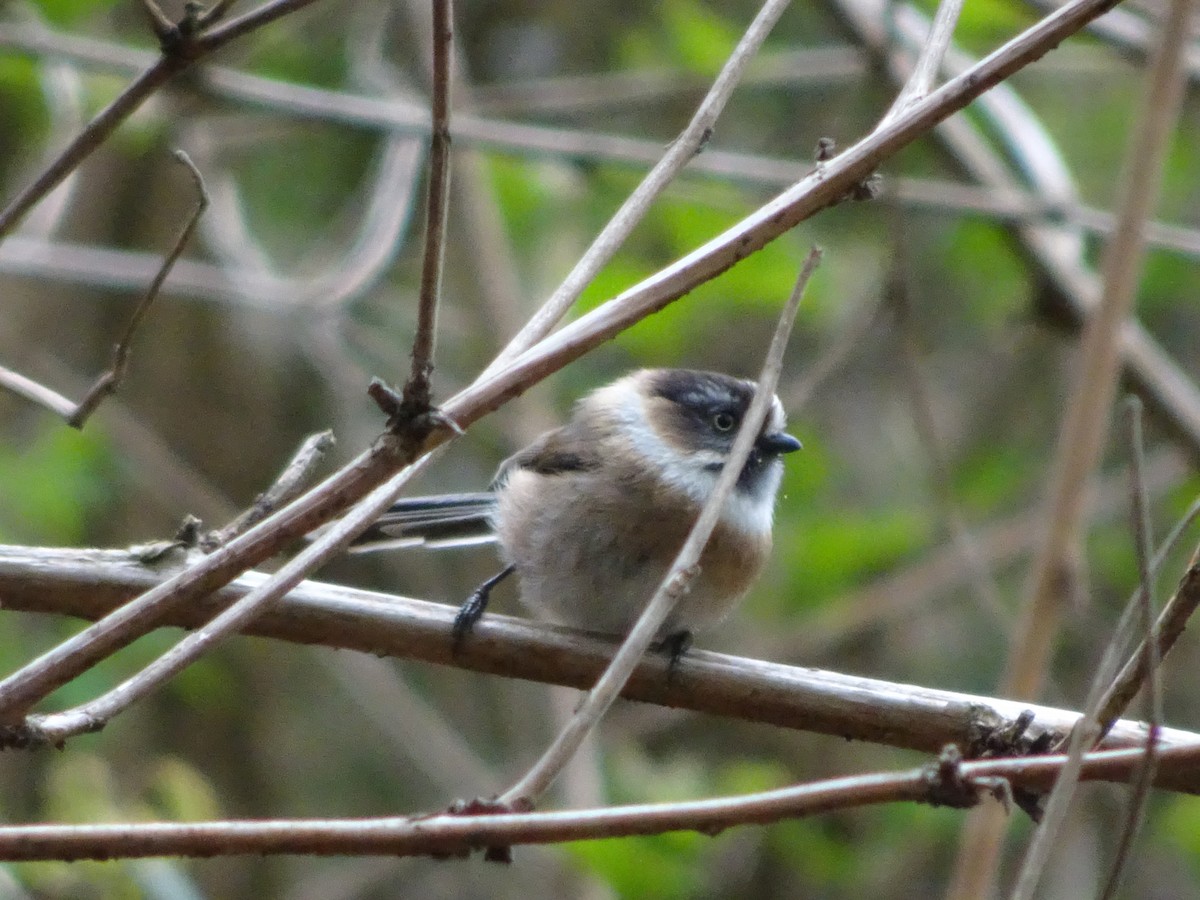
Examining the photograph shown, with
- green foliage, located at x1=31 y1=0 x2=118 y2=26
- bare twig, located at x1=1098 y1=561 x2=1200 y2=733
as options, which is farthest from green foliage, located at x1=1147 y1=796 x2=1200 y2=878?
green foliage, located at x1=31 y1=0 x2=118 y2=26

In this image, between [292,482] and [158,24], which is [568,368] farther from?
[158,24]

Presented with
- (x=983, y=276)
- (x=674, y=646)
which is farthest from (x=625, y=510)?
(x=983, y=276)

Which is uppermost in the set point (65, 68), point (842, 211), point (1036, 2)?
point (842, 211)

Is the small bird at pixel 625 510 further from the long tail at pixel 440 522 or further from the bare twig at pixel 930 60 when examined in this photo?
the bare twig at pixel 930 60

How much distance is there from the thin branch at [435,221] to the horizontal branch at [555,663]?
0.87 metres

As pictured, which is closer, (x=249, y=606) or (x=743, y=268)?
(x=249, y=606)

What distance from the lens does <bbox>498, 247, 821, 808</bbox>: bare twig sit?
166 cm

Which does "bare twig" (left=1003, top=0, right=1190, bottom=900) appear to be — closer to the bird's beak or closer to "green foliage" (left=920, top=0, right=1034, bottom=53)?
the bird's beak

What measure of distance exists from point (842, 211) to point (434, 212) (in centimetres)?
654

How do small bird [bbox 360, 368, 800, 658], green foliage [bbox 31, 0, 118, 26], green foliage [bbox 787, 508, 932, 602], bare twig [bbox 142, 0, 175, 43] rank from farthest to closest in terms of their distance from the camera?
green foliage [bbox 787, 508, 932, 602]
green foliage [bbox 31, 0, 118, 26]
small bird [bbox 360, 368, 800, 658]
bare twig [bbox 142, 0, 175, 43]

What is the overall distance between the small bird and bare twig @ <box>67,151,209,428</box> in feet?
4.53

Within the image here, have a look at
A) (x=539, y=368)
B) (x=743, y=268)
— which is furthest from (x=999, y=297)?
(x=539, y=368)

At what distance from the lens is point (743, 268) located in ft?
19.1

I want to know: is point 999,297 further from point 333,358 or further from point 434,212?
point 434,212
